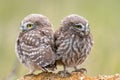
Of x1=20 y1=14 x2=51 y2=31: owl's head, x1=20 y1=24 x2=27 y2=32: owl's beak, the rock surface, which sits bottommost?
the rock surface

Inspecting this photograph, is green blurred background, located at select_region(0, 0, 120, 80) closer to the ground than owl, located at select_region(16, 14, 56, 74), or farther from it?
closer to the ground

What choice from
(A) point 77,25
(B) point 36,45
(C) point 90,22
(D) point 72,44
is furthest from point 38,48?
(C) point 90,22

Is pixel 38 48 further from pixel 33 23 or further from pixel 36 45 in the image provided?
pixel 33 23

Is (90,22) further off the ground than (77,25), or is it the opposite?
(77,25)

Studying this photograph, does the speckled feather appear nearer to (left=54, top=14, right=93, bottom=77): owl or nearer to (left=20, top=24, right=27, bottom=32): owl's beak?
(left=54, top=14, right=93, bottom=77): owl

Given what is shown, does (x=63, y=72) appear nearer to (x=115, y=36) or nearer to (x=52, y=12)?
(x=115, y=36)

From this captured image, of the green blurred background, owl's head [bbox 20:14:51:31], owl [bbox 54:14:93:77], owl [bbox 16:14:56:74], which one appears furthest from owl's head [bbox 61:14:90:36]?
the green blurred background
